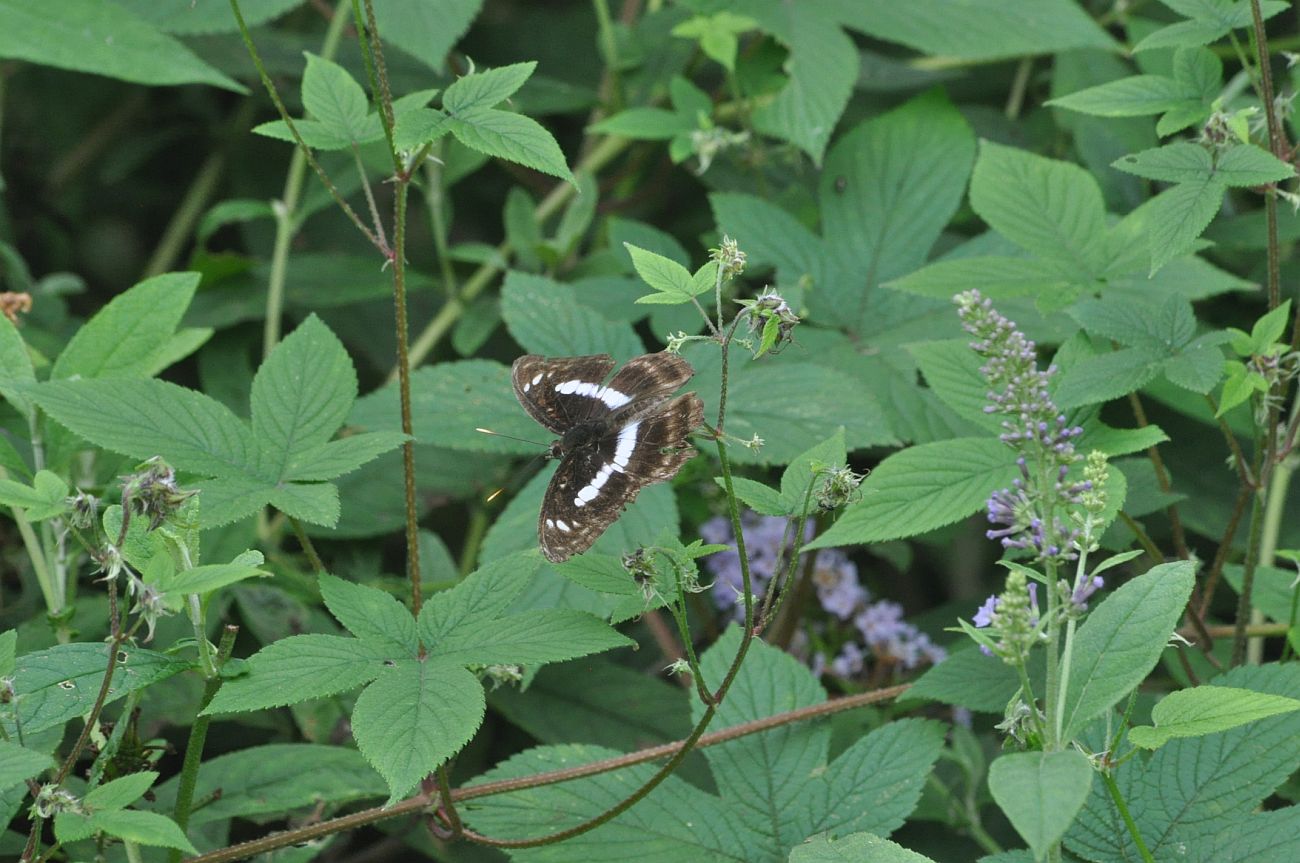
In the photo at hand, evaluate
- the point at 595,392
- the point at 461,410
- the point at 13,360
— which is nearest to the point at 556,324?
the point at 461,410

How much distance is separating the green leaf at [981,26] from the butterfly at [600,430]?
1.19 metres

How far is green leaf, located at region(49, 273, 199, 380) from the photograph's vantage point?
1.71 m

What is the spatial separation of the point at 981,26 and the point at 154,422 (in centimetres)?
185

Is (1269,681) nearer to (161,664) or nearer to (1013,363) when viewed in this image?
(1013,363)

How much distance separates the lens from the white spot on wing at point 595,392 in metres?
1.62

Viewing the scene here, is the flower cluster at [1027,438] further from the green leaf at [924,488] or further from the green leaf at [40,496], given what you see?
the green leaf at [40,496]

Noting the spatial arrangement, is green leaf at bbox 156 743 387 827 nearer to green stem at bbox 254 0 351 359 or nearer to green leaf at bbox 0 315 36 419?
green leaf at bbox 0 315 36 419

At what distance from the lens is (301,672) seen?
127cm

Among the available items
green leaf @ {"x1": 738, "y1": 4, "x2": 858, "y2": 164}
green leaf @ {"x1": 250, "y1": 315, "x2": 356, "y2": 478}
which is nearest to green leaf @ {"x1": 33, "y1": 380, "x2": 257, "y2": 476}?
green leaf @ {"x1": 250, "y1": 315, "x2": 356, "y2": 478}

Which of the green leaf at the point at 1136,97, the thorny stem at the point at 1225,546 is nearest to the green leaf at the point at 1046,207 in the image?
the green leaf at the point at 1136,97

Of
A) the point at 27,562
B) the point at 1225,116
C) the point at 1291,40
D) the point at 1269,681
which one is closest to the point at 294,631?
the point at 27,562

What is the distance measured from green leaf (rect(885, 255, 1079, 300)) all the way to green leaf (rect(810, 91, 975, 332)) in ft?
1.10

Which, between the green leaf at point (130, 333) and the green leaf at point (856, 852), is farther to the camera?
the green leaf at point (130, 333)

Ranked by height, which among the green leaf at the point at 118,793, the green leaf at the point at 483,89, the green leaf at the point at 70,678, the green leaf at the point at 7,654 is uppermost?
the green leaf at the point at 483,89
